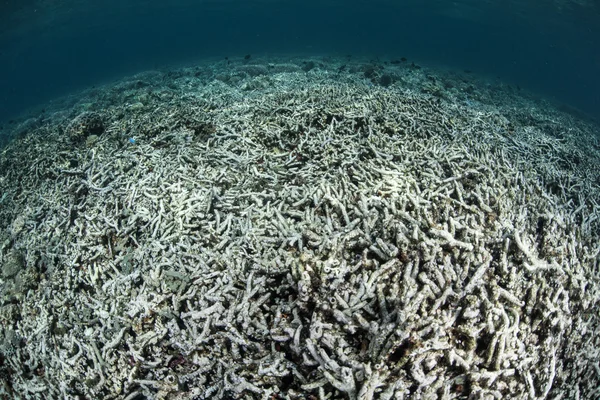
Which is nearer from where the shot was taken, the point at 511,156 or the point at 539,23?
the point at 511,156

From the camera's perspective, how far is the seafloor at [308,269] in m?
2.79

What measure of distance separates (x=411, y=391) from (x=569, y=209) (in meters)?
4.53

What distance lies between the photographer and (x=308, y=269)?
10.5ft

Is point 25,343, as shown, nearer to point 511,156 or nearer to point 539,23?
point 511,156

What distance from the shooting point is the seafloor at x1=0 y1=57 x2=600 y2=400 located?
2789 mm

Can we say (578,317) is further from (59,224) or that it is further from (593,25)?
(593,25)

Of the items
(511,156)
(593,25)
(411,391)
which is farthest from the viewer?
(593,25)

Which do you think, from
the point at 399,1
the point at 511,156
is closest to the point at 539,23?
the point at 399,1

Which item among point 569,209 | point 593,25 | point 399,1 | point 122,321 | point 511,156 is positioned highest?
point 399,1

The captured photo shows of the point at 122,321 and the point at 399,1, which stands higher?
the point at 399,1

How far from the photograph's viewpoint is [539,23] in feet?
208

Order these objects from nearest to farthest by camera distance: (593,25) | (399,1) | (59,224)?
(59,224) < (593,25) < (399,1)

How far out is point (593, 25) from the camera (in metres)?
50.4

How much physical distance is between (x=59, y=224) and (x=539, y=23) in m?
88.8
